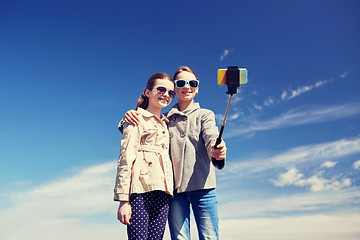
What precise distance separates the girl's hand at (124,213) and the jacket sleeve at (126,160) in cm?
8

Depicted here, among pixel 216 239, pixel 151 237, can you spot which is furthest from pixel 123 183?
Answer: pixel 216 239

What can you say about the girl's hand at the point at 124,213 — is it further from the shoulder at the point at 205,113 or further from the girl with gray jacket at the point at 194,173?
the shoulder at the point at 205,113

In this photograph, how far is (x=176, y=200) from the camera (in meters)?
4.74

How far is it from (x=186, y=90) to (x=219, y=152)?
1.20 metres

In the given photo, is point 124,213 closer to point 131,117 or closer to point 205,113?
point 131,117

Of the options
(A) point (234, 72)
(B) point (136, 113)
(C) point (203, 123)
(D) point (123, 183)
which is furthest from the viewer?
(C) point (203, 123)

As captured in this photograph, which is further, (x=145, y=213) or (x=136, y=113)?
(x=136, y=113)

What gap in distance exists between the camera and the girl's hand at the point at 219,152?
4403mm

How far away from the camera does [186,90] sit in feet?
16.9

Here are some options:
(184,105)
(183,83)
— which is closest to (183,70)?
(183,83)

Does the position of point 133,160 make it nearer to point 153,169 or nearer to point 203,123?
point 153,169

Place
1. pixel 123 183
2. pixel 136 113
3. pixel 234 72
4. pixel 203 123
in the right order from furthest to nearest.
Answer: pixel 203 123, pixel 136 113, pixel 123 183, pixel 234 72

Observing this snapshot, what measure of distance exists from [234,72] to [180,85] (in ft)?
4.66

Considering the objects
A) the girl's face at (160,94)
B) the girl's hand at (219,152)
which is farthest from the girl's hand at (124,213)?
the girl's face at (160,94)
